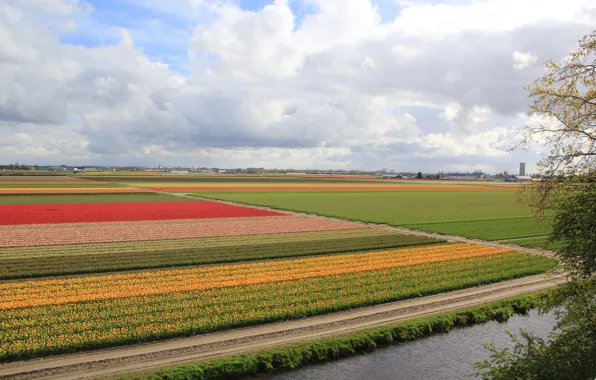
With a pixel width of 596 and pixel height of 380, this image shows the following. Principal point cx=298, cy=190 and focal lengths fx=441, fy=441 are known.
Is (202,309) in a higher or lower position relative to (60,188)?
lower

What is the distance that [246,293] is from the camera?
22.0 m

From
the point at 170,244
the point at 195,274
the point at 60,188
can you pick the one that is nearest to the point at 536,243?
the point at 195,274

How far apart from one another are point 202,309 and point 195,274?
21.6 feet

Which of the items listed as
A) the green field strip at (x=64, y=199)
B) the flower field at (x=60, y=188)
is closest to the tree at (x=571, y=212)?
the green field strip at (x=64, y=199)

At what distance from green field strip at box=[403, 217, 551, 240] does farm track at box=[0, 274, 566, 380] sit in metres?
21.9

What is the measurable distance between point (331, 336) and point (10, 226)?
135 ft

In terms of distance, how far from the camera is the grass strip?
52.4ft

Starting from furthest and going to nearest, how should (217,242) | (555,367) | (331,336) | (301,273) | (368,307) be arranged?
(217,242) → (301,273) → (368,307) → (331,336) → (555,367)

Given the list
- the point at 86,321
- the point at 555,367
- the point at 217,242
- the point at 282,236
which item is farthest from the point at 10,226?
the point at 555,367

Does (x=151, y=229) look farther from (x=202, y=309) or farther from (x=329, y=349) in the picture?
(x=329, y=349)

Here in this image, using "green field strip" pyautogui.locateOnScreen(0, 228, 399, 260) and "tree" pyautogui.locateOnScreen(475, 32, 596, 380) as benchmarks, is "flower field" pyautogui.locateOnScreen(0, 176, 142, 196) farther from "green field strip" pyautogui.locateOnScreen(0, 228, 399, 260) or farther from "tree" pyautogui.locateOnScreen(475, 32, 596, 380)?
"tree" pyautogui.locateOnScreen(475, 32, 596, 380)

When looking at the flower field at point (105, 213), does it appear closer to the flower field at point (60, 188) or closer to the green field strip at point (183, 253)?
the green field strip at point (183, 253)

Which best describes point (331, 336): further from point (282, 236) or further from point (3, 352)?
point (282, 236)

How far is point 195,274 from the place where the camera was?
2572 cm
